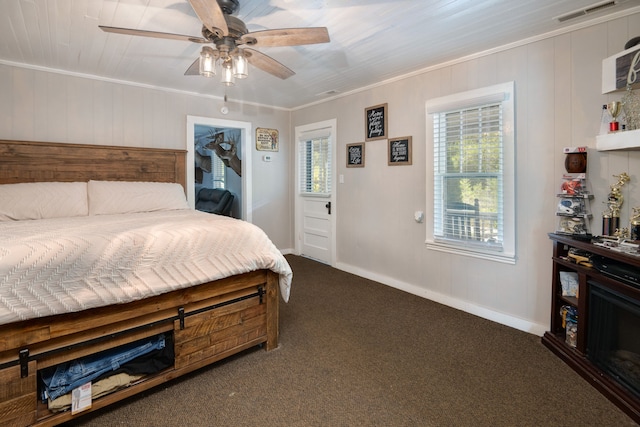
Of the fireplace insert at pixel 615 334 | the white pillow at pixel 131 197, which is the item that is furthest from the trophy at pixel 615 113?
the white pillow at pixel 131 197

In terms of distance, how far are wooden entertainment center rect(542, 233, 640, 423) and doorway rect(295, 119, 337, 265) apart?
2615 mm

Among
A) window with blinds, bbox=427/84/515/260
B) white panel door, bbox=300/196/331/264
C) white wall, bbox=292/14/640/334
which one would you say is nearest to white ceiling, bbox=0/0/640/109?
white wall, bbox=292/14/640/334

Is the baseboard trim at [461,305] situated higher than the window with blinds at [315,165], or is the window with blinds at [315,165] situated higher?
the window with blinds at [315,165]

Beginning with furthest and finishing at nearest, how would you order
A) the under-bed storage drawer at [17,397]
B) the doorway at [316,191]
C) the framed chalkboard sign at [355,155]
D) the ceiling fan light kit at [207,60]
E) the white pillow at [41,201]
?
the doorway at [316,191]
the framed chalkboard sign at [355,155]
the white pillow at [41,201]
the ceiling fan light kit at [207,60]
the under-bed storage drawer at [17,397]

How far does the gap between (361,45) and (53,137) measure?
10.5 feet

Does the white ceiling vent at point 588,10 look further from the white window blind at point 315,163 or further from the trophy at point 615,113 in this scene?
the white window blind at point 315,163

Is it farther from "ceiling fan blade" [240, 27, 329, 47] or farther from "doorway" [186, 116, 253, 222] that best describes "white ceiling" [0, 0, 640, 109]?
"doorway" [186, 116, 253, 222]

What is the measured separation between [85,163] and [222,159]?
282 centimetres

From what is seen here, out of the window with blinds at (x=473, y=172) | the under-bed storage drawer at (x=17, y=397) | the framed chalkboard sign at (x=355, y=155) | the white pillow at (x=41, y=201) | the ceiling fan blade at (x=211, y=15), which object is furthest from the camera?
the framed chalkboard sign at (x=355, y=155)

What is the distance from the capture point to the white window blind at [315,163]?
4.45 metres

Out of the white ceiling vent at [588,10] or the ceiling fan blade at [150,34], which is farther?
the white ceiling vent at [588,10]

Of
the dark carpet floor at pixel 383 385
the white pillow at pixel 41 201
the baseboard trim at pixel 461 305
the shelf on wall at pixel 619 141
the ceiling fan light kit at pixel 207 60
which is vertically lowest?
the dark carpet floor at pixel 383 385

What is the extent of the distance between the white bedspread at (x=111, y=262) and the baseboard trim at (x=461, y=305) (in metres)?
1.99

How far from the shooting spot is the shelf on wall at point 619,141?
6.05 feet
